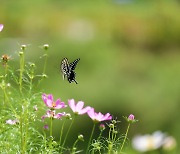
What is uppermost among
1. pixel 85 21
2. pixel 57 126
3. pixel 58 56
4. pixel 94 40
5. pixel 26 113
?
pixel 85 21

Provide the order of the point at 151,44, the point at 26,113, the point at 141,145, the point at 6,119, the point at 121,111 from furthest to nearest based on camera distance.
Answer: the point at 151,44 → the point at 121,111 → the point at 141,145 → the point at 6,119 → the point at 26,113

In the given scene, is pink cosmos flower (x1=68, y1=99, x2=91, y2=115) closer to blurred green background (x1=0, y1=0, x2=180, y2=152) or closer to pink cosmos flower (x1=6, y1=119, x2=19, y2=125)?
pink cosmos flower (x1=6, y1=119, x2=19, y2=125)

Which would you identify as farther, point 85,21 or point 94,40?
point 85,21

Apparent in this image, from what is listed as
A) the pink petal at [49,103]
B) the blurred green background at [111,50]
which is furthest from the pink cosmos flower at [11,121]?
the blurred green background at [111,50]

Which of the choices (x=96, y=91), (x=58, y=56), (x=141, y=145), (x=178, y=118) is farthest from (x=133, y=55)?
(x=141, y=145)

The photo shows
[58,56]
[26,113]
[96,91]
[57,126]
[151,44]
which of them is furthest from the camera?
[151,44]

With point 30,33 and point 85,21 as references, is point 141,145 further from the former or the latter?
point 85,21

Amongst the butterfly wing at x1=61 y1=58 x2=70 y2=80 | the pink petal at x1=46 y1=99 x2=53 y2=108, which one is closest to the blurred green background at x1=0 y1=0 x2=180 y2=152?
the butterfly wing at x1=61 y1=58 x2=70 y2=80

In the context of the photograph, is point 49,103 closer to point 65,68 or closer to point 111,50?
point 65,68

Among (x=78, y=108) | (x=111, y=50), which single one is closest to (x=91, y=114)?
(x=78, y=108)
